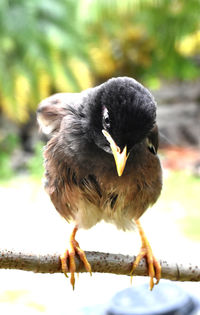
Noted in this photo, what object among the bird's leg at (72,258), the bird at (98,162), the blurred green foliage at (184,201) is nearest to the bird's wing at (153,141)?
the bird at (98,162)

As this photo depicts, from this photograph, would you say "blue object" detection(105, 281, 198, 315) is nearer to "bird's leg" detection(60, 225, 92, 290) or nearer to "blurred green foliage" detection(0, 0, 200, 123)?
"bird's leg" detection(60, 225, 92, 290)

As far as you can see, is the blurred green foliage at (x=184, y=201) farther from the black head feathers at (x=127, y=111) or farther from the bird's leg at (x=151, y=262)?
the black head feathers at (x=127, y=111)

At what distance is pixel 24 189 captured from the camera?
5.34m

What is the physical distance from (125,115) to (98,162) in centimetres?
30

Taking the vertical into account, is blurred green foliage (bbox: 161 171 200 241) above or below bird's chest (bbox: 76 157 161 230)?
above

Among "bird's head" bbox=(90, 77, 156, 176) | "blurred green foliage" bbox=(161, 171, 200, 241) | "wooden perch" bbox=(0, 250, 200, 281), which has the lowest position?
"wooden perch" bbox=(0, 250, 200, 281)

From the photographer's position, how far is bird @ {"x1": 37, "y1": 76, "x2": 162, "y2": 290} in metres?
1.15

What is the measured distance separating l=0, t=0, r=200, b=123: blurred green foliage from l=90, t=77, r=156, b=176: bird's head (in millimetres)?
4966

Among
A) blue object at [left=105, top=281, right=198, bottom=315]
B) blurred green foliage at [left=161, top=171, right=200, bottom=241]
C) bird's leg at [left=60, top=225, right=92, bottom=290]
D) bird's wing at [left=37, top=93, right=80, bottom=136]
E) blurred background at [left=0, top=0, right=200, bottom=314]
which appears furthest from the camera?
blurred green foliage at [left=161, top=171, right=200, bottom=241]

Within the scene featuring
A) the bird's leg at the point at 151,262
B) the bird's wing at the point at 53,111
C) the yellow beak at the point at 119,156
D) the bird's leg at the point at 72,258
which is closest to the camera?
the yellow beak at the point at 119,156

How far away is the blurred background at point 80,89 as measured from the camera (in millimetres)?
3451

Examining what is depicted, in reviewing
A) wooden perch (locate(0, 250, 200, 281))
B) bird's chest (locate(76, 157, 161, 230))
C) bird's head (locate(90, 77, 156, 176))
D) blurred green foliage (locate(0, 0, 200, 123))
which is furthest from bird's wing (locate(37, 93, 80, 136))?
blurred green foliage (locate(0, 0, 200, 123))

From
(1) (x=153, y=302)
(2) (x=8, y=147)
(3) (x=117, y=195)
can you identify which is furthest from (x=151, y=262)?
(2) (x=8, y=147)

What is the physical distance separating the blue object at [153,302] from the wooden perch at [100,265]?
1281mm
